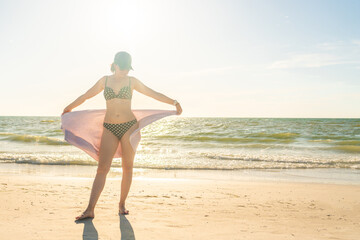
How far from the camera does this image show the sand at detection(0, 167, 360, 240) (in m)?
3.83

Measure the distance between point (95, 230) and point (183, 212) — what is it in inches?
57.7

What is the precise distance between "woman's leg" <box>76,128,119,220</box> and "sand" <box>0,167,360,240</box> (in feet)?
0.81

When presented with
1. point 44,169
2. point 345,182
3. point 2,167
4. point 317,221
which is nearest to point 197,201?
point 317,221

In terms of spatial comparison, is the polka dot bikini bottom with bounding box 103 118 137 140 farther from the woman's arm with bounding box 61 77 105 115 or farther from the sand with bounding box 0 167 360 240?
the sand with bounding box 0 167 360 240

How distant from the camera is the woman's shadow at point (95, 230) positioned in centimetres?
361

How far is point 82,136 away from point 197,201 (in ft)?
7.30

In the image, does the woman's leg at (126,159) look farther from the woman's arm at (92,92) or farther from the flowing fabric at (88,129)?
the woman's arm at (92,92)

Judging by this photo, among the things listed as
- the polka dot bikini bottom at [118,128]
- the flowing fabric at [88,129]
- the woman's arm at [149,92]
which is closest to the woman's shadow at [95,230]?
the flowing fabric at [88,129]

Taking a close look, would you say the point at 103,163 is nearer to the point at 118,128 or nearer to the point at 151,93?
the point at 118,128

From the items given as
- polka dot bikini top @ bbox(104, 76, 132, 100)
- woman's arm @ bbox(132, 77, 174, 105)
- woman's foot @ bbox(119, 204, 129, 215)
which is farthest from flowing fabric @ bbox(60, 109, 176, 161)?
woman's foot @ bbox(119, 204, 129, 215)

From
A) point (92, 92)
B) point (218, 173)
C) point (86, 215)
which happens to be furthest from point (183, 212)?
point (218, 173)

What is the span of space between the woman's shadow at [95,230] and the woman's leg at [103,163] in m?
0.17

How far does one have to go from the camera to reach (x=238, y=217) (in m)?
4.68

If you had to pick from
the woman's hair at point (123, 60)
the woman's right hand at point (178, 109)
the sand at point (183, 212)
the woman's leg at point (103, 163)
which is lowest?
the sand at point (183, 212)
